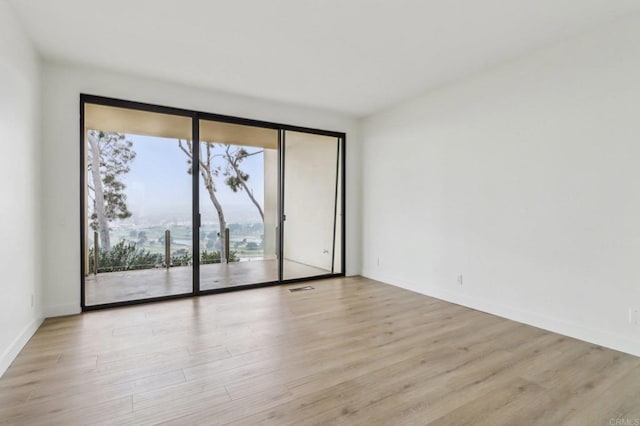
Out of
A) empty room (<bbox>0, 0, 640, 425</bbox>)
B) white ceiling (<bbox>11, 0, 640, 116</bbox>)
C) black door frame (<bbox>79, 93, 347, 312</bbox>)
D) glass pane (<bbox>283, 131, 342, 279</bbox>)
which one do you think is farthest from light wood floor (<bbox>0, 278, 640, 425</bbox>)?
white ceiling (<bbox>11, 0, 640, 116</bbox>)

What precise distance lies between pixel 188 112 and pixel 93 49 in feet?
3.81

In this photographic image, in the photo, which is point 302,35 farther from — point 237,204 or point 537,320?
point 537,320

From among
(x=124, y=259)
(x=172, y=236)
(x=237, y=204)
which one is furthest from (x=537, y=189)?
(x=124, y=259)

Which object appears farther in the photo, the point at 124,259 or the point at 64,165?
the point at 124,259

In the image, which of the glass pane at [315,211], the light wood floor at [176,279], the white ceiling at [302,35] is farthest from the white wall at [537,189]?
the light wood floor at [176,279]

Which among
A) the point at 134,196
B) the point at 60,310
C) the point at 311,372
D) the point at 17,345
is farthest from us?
the point at 134,196

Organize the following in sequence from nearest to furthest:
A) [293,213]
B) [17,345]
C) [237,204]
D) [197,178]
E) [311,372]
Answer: [311,372]
[17,345]
[197,178]
[237,204]
[293,213]

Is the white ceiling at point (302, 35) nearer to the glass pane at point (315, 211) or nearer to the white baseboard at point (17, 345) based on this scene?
the glass pane at point (315, 211)

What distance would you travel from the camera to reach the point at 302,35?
2951mm

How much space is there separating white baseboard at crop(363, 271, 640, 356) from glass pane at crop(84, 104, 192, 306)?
10.7ft

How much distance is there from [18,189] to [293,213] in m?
3.32

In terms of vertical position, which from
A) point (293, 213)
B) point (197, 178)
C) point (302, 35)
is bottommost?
point (293, 213)

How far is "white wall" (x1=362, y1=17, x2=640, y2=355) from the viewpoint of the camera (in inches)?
106

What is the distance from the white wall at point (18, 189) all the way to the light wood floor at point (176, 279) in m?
1.05
